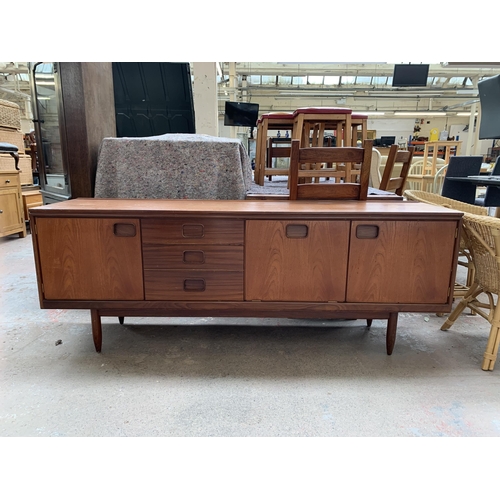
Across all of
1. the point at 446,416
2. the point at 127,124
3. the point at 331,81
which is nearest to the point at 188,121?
the point at 127,124

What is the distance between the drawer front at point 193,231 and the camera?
140 centimetres

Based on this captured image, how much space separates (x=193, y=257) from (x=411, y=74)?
707 centimetres

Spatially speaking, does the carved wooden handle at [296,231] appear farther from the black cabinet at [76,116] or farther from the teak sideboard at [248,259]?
the black cabinet at [76,116]

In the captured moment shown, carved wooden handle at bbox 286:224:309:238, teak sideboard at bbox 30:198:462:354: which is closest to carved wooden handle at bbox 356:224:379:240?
teak sideboard at bbox 30:198:462:354

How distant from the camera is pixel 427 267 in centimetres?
140

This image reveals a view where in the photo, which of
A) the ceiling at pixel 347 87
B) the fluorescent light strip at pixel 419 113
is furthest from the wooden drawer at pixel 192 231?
the fluorescent light strip at pixel 419 113

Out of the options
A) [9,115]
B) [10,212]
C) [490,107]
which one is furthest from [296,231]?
[9,115]

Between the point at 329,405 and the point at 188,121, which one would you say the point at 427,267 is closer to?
the point at 329,405

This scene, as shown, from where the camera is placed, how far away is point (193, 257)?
1438 millimetres

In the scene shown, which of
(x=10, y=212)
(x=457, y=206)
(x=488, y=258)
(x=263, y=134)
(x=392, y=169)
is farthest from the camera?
(x=10, y=212)

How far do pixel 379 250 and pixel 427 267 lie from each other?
201mm

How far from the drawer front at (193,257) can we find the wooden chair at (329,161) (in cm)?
49

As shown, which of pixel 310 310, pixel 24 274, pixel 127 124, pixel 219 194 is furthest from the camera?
pixel 24 274

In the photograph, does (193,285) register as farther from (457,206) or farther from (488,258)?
(457,206)
